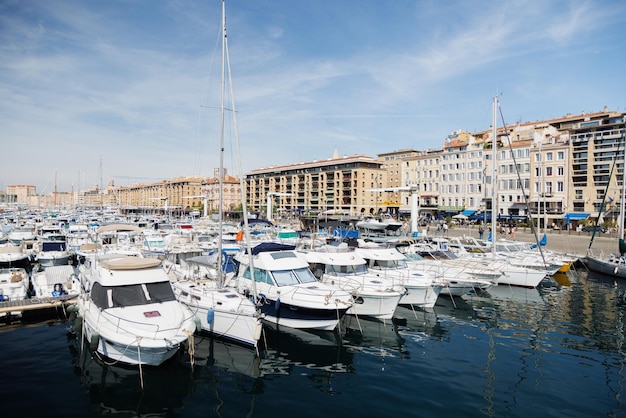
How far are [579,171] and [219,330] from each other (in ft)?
255

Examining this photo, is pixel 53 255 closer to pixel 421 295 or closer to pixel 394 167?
pixel 421 295

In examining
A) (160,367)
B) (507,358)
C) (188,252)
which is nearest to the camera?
(160,367)

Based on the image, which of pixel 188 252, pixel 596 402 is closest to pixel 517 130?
pixel 188 252

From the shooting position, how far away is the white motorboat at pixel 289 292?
60.8 feet

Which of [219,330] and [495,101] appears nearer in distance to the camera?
[219,330]

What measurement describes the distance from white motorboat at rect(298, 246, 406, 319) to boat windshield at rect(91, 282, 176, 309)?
855 cm

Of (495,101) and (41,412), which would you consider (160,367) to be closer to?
(41,412)

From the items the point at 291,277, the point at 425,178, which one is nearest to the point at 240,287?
the point at 291,277

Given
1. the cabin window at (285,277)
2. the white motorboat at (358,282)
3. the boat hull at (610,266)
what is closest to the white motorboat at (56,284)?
the cabin window at (285,277)

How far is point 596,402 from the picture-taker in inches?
524

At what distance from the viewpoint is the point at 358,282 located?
2278 cm

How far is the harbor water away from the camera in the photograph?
1277cm

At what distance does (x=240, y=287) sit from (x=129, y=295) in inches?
274

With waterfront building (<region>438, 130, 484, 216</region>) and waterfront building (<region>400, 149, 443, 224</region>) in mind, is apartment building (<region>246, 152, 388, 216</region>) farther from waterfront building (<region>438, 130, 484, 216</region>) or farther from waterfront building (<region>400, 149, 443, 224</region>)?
waterfront building (<region>438, 130, 484, 216</region>)
